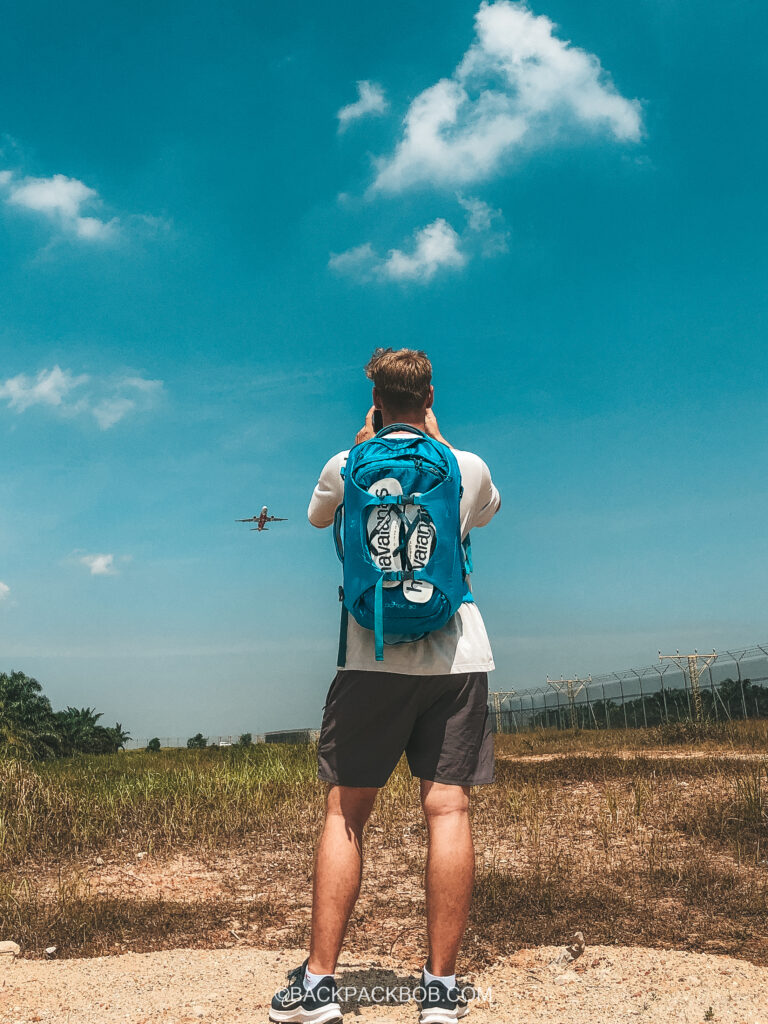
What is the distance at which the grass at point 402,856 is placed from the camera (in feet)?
11.1

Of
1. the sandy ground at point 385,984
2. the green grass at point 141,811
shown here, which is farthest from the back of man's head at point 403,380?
the green grass at point 141,811

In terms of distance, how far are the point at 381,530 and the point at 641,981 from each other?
182cm

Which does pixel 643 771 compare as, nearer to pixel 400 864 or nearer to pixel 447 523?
pixel 400 864

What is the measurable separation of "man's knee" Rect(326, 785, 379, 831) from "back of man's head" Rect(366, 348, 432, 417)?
1188 millimetres

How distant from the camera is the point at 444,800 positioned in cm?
236

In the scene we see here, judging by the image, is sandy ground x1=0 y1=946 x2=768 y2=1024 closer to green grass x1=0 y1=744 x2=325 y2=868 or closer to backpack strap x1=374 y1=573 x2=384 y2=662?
backpack strap x1=374 y1=573 x2=384 y2=662

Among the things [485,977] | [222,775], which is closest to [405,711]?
[485,977]

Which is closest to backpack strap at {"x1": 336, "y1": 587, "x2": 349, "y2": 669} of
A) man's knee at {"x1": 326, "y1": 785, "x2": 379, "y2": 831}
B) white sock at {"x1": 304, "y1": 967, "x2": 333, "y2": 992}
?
man's knee at {"x1": 326, "y1": 785, "x2": 379, "y2": 831}

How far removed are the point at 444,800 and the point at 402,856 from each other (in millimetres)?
2879

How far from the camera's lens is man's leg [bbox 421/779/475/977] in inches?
89.5

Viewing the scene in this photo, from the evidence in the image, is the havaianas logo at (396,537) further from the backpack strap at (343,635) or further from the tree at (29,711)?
the tree at (29,711)

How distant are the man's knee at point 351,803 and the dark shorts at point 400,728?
0.04 m

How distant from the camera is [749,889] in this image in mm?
3846

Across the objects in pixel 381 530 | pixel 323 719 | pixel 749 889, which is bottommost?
pixel 749 889
